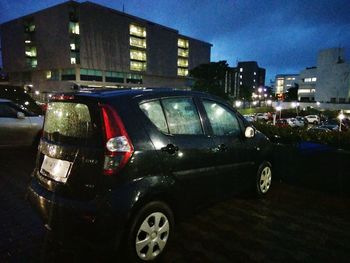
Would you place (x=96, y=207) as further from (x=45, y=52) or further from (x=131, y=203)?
(x=45, y=52)

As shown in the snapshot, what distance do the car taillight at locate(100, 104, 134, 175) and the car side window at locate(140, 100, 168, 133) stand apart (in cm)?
36

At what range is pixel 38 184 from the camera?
127 inches

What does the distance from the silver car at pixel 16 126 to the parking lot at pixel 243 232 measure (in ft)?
10.2

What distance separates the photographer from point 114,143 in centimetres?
272

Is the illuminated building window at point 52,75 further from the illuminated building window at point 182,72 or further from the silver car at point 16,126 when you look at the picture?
the silver car at point 16,126

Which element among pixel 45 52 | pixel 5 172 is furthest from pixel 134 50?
pixel 5 172

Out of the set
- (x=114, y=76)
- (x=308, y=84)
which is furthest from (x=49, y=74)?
(x=308, y=84)

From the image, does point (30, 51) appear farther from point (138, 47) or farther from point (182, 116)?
point (182, 116)

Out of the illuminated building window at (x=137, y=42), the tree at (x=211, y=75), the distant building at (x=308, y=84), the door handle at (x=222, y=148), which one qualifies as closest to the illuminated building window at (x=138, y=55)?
the illuminated building window at (x=137, y=42)

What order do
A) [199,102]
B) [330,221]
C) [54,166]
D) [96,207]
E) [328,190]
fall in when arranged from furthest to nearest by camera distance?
[328,190] → [330,221] → [199,102] → [54,166] → [96,207]

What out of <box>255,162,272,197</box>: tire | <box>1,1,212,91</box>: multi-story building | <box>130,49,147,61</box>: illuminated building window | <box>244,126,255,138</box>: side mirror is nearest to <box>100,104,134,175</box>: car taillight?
<box>244,126,255,138</box>: side mirror

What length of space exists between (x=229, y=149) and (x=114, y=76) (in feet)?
191

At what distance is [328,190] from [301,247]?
249cm

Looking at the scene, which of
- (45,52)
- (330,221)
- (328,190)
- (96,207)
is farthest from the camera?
(45,52)
